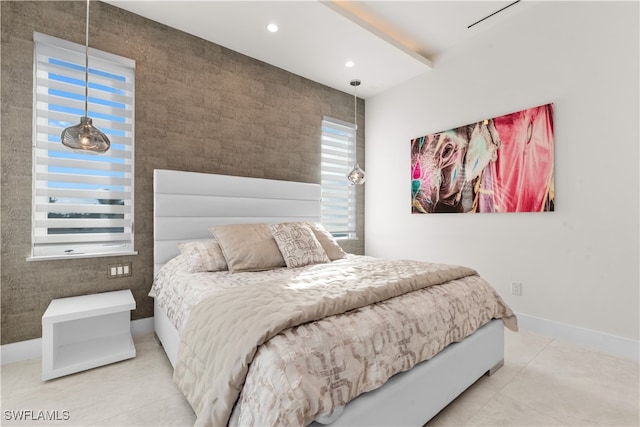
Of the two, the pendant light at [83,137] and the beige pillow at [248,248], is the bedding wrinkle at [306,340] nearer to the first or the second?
the beige pillow at [248,248]

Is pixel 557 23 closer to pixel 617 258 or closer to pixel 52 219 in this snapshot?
pixel 617 258

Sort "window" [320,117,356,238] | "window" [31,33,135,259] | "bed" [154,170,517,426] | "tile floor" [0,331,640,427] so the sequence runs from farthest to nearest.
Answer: "window" [320,117,356,238] < "window" [31,33,135,259] < "tile floor" [0,331,640,427] < "bed" [154,170,517,426]

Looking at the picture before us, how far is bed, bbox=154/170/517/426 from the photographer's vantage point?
1.14 m

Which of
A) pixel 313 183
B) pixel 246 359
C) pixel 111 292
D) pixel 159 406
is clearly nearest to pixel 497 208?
pixel 313 183

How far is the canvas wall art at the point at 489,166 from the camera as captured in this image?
107 inches

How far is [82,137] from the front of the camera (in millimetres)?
2000

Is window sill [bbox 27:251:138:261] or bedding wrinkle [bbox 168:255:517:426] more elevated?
window sill [bbox 27:251:138:261]

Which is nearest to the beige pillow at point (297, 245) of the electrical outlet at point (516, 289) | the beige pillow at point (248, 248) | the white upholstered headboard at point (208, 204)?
the beige pillow at point (248, 248)

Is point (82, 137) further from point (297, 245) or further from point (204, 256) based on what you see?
point (297, 245)

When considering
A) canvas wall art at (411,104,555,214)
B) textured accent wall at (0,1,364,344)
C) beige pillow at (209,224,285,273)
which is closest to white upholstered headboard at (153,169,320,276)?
textured accent wall at (0,1,364,344)

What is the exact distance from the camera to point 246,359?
1066mm

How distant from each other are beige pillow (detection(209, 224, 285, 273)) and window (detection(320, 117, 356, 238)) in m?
1.60

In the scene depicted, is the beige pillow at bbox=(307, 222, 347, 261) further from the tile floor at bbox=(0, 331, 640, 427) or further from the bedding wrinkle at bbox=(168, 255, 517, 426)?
the tile floor at bbox=(0, 331, 640, 427)

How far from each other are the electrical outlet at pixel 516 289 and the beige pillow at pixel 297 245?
71.8 inches
